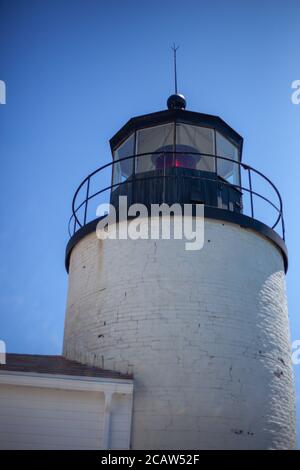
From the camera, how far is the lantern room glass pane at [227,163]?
1060 centimetres

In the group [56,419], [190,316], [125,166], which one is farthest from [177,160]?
[56,419]

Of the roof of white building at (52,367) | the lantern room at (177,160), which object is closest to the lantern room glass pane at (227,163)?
the lantern room at (177,160)

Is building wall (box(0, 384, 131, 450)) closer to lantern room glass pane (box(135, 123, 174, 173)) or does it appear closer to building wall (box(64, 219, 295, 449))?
building wall (box(64, 219, 295, 449))

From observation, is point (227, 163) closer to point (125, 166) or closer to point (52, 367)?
point (125, 166)

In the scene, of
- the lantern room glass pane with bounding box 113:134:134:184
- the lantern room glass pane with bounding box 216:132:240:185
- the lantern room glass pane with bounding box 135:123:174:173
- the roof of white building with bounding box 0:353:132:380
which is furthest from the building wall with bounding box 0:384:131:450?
the lantern room glass pane with bounding box 216:132:240:185

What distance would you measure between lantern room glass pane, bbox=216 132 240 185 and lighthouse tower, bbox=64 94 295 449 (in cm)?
23

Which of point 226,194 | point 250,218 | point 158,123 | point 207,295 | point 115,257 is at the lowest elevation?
point 207,295

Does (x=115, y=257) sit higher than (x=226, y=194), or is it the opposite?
(x=226, y=194)

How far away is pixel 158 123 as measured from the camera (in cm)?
1052

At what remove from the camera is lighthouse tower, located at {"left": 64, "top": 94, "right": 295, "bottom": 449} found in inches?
305
